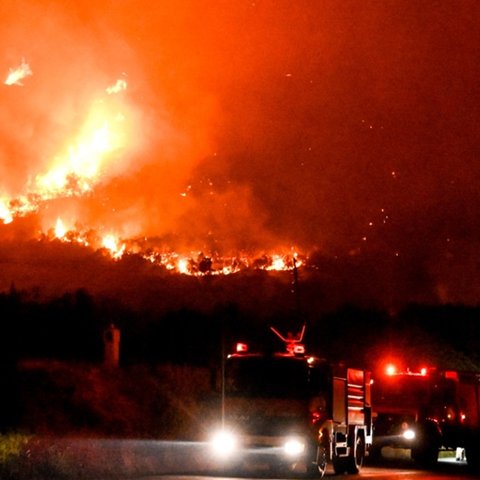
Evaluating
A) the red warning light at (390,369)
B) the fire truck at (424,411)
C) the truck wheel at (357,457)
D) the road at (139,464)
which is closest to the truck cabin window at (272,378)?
the road at (139,464)

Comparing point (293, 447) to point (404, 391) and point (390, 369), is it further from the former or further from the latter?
point (390, 369)

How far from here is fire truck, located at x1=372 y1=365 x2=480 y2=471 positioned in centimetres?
3023

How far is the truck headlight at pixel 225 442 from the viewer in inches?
915

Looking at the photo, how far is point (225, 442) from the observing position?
76.6ft

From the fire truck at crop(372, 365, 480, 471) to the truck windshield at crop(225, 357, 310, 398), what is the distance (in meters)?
7.81

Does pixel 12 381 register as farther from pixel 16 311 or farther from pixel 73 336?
pixel 16 311

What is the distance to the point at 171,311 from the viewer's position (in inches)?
2820

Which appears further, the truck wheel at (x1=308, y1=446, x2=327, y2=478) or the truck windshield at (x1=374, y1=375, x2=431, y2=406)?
the truck windshield at (x1=374, y1=375, x2=431, y2=406)

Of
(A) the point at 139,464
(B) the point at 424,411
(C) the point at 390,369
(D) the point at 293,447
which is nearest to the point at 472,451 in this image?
(B) the point at 424,411

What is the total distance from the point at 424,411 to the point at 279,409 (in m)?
8.50

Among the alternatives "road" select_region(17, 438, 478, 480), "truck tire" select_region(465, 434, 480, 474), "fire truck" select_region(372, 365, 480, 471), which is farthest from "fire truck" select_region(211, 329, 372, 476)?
"truck tire" select_region(465, 434, 480, 474)

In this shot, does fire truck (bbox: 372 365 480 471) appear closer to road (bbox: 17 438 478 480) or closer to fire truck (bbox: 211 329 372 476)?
road (bbox: 17 438 478 480)

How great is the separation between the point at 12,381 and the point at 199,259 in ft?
202

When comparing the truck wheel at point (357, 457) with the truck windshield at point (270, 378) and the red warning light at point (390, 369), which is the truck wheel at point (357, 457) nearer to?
the truck windshield at point (270, 378)
